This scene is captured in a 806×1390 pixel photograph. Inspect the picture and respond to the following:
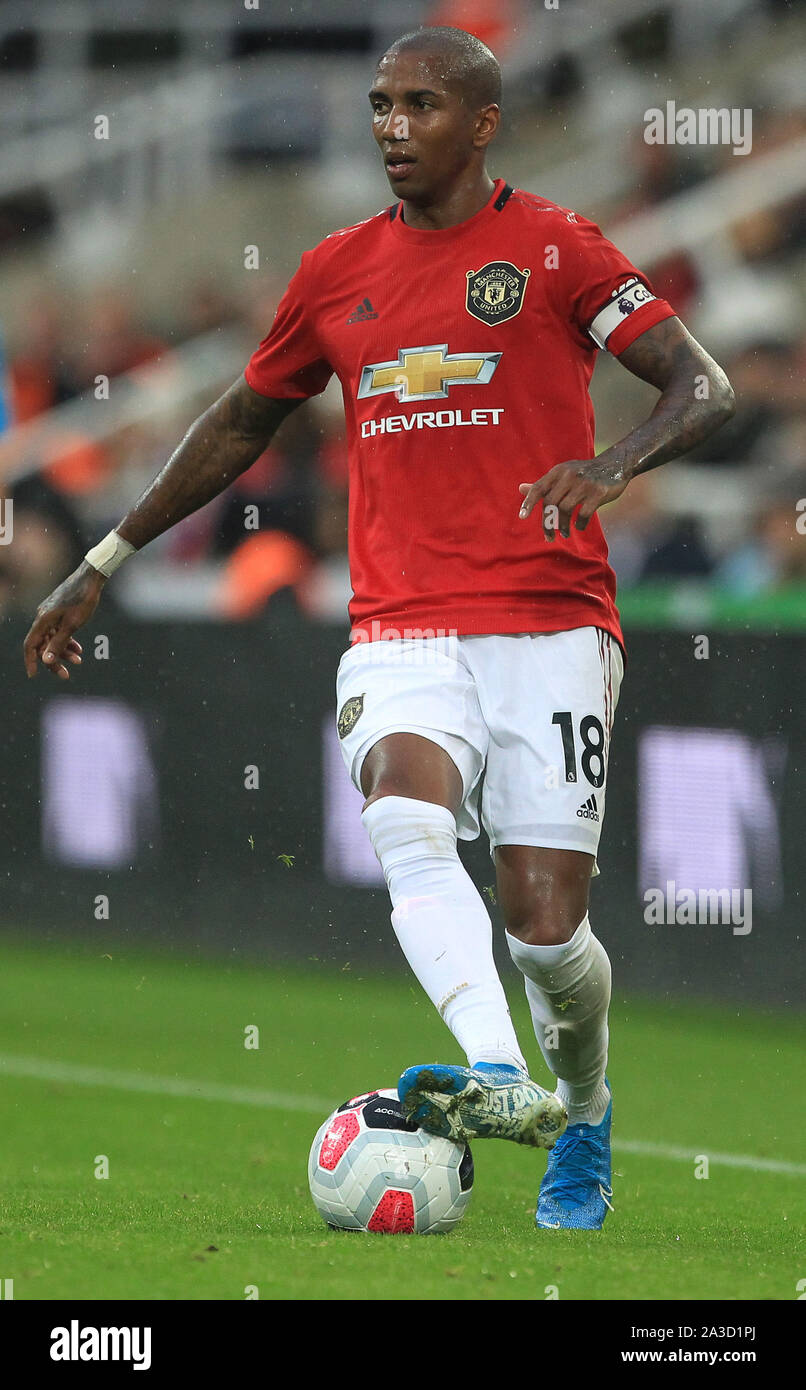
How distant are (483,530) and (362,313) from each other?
56 cm

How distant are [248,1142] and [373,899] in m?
2.96

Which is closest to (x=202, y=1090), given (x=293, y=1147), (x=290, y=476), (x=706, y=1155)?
(x=293, y=1147)

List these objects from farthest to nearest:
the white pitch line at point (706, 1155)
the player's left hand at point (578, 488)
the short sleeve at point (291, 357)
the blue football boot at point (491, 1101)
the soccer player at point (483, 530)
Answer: the white pitch line at point (706, 1155), the short sleeve at point (291, 357), the soccer player at point (483, 530), the player's left hand at point (578, 488), the blue football boot at point (491, 1101)

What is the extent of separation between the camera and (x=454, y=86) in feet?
14.2

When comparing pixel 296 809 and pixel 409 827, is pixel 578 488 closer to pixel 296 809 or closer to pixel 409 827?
pixel 409 827

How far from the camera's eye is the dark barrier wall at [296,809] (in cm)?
804

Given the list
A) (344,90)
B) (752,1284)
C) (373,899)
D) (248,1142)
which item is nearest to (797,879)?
(373,899)

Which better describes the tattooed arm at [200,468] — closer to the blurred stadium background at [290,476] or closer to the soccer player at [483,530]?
the soccer player at [483,530]

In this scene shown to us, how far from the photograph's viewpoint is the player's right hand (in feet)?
15.4

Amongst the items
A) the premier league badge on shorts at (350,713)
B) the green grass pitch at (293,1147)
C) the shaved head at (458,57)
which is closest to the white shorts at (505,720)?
the premier league badge on shorts at (350,713)

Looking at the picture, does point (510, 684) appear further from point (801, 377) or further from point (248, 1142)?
point (801, 377)

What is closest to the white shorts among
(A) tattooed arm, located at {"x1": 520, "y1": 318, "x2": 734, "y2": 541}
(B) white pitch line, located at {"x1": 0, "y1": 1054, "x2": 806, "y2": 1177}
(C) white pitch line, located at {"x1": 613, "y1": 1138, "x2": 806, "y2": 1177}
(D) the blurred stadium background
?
(A) tattooed arm, located at {"x1": 520, "y1": 318, "x2": 734, "y2": 541}

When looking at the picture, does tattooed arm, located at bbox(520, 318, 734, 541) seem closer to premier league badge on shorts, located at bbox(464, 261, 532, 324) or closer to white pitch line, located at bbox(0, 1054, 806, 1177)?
premier league badge on shorts, located at bbox(464, 261, 532, 324)

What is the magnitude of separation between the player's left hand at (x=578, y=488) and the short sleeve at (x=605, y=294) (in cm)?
45
